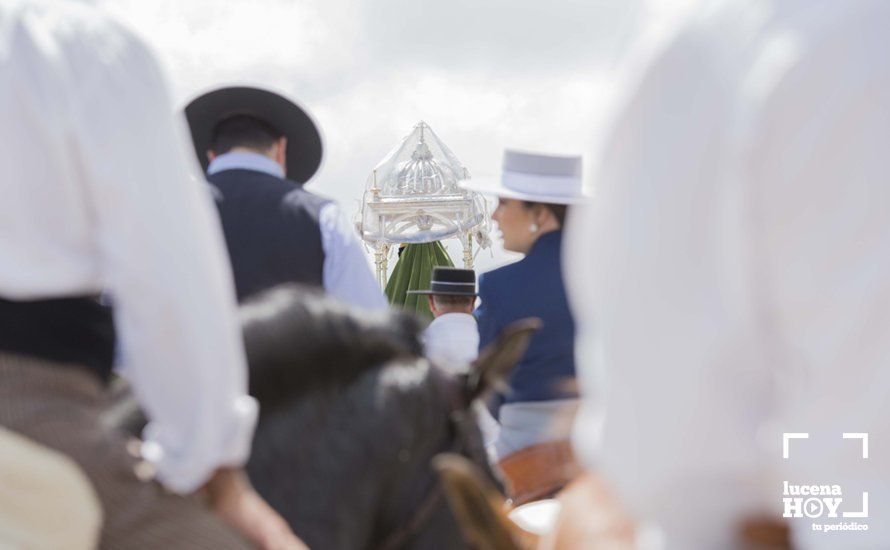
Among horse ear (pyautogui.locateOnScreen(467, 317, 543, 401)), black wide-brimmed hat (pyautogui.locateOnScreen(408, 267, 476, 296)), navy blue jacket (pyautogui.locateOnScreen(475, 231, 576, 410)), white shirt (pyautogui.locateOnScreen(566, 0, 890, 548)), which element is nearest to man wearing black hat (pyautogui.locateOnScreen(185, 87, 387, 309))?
navy blue jacket (pyautogui.locateOnScreen(475, 231, 576, 410))

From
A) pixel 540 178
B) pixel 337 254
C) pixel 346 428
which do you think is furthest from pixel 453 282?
pixel 346 428

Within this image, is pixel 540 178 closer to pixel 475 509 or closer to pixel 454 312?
pixel 454 312

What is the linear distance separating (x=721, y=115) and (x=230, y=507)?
898mm

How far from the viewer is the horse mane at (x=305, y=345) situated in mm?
1734

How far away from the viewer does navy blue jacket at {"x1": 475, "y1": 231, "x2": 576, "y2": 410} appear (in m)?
3.60

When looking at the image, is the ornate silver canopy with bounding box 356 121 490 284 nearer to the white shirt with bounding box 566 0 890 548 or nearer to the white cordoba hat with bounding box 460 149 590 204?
the white cordoba hat with bounding box 460 149 590 204

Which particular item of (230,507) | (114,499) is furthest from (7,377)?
(230,507)

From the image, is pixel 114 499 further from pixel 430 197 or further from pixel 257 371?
pixel 430 197

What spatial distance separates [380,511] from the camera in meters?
1.74

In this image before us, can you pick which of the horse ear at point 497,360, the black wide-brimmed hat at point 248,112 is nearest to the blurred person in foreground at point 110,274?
the horse ear at point 497,360

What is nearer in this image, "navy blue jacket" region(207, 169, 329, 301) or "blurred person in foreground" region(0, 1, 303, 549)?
"blurred person in foreground" region(0, 1, 303, 549)

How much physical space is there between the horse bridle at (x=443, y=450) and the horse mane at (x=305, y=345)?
0.33 feet

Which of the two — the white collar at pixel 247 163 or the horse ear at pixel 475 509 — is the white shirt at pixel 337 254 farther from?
the horse ear at pixel 475 509

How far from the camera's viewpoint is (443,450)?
6.00ft
